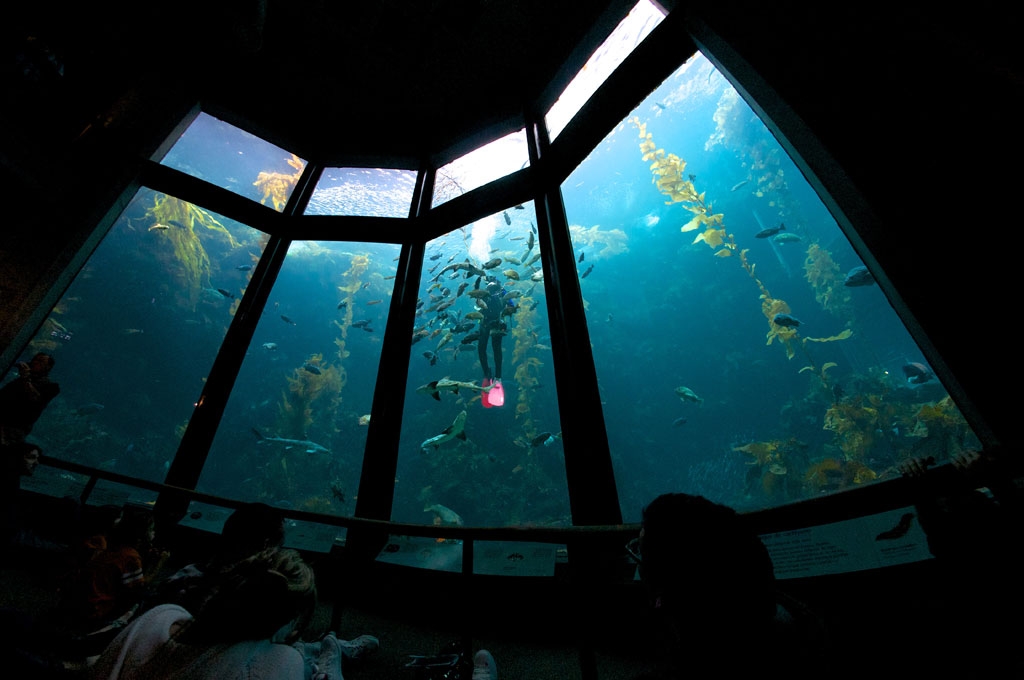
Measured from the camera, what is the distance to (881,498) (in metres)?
0.98

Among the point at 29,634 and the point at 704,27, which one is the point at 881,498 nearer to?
the point at 29,634

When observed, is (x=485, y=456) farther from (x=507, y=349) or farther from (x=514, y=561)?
(x=514, y=561)

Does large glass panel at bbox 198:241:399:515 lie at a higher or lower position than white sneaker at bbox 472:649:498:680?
higher

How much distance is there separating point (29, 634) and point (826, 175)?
176 inches

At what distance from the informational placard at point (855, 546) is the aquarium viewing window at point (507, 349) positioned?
A: 4.42 ft

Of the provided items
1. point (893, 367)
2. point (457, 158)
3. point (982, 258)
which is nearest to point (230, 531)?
point (982, 258)

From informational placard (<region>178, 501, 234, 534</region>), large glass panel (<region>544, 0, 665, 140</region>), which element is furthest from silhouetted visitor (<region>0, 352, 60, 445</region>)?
large glass panel (<region>544, 0, 665, 140</region>)

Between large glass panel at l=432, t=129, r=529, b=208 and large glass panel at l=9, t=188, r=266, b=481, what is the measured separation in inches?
1255

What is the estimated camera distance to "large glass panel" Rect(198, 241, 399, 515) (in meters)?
21.7

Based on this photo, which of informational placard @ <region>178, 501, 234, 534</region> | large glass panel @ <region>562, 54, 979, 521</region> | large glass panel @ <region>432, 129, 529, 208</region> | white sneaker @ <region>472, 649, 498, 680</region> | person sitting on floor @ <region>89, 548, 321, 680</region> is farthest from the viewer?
large glass panel @ <region>562, 54, 979, 521</region>

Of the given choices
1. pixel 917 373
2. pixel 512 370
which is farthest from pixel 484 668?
pixel 512 370

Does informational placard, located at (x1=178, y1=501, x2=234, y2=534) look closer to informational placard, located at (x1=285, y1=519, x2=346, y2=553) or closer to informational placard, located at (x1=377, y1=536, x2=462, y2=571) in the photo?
informational placard, located at (x1=285, y1=519, x2=346, y2=553)

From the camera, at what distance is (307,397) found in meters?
19.8

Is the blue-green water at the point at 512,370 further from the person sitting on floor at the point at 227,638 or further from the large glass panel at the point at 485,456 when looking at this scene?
the person sitting on floor at the point at 227,638
